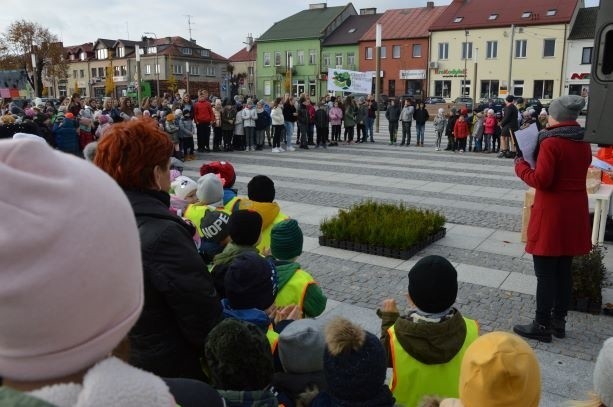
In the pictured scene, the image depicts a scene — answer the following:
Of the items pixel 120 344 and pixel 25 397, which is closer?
pixel 25 397

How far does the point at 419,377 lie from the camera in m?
2.73

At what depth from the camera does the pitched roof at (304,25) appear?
72312 mm

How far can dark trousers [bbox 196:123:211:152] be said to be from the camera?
1731 centimetres

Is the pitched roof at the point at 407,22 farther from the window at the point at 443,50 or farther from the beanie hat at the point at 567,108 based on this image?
the beanie hat at the point at 567,108

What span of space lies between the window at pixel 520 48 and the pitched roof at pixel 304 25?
2571cm

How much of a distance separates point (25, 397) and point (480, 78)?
60915 mm

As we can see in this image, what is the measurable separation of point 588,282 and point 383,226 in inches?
103

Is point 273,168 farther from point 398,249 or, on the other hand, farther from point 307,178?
point 398,249

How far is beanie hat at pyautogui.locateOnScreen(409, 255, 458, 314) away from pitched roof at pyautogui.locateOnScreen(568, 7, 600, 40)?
186ft

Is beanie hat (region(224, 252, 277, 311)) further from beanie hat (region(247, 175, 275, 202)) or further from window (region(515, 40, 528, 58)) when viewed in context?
window (region(515, 40, 528, 58))

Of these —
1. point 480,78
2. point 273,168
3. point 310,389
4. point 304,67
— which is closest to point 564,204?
point 310,389

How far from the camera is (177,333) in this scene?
7.43ft

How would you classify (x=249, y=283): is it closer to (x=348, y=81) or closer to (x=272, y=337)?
(x=272, y=337)

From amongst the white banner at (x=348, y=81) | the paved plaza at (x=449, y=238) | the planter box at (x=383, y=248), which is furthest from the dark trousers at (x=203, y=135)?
the planter box at (x=383, y=248)
